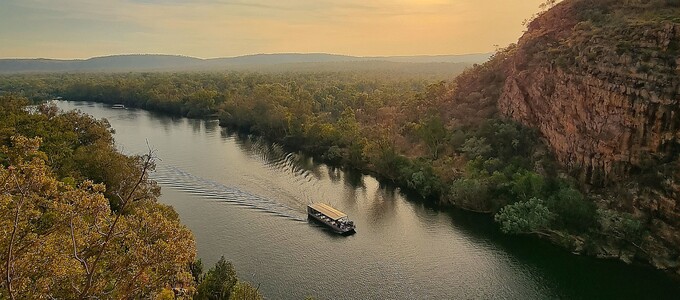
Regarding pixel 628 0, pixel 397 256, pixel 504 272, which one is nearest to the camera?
pixel 504 272

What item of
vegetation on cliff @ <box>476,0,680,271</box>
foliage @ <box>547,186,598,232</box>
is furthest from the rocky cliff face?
foliage @ <box>547,186,598,232</box>

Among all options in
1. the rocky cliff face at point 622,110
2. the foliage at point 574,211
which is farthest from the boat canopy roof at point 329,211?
the rocky cliff face at point 622,110

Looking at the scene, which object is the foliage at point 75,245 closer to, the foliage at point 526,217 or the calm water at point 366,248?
the calm water at point 366,248

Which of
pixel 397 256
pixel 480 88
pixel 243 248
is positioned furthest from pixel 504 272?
pixel 480 88

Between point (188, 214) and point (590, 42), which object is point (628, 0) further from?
point (188, 214)

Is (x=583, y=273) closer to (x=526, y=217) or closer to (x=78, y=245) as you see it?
(x=526, y=217)

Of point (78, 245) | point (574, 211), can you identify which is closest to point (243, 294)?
point (78, 245)
